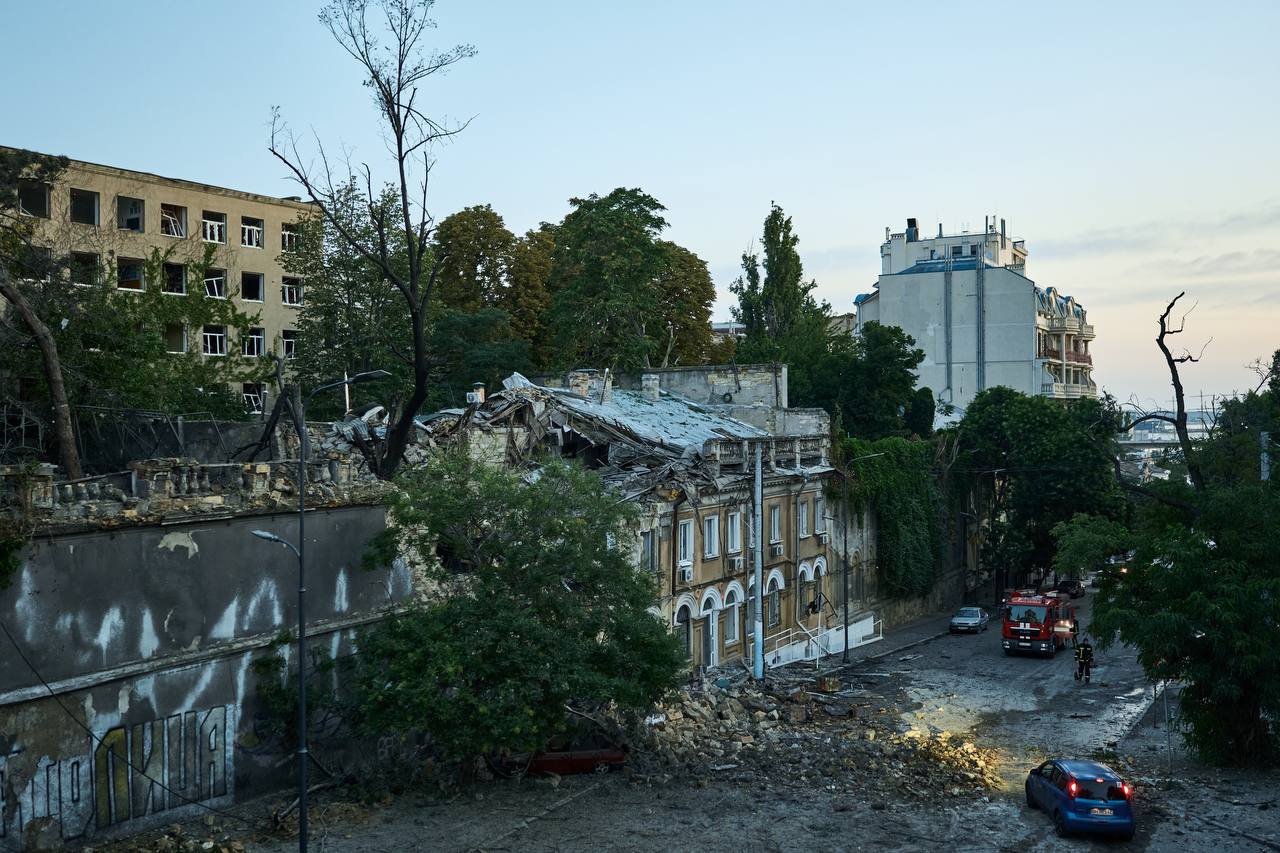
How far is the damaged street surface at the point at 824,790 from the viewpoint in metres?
24.2

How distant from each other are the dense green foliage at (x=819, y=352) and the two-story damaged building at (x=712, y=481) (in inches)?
513

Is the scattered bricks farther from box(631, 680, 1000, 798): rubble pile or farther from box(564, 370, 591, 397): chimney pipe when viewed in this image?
box(564, 370, 591, 397): chimney pipe

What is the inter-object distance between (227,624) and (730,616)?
21.5 m

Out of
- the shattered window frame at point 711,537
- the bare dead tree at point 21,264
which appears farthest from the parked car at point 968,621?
the bare dead tree at point 21,264

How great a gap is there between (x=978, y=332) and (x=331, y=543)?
72.2 meters

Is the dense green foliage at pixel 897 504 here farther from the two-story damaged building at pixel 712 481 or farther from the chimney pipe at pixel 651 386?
the chimney pipe at pixel 651 386

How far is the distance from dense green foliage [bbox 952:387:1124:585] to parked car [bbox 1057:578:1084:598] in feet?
10.3

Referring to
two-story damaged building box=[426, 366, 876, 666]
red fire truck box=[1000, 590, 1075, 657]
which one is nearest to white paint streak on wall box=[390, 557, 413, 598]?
two-story damaged building box=[426, 366, 876, 666]

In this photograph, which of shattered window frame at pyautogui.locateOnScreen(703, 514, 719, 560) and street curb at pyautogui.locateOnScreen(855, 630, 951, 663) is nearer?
shattered window frame at pyautogui.locateOnScreen(703, 514, 719, 560)

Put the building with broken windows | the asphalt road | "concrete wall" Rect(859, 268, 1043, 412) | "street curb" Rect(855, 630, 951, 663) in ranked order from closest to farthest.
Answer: the asphalt road
"street curb" Rect(855, 630, 951, 663)
the building with broken windows
"concrete wall" Rect(859, 268, 1043, 412)

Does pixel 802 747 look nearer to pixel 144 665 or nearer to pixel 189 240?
pixel 144 665

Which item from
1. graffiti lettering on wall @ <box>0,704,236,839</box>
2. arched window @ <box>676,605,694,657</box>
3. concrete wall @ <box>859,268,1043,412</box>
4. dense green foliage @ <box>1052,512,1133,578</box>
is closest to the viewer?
graffiti lettering on wall @ <box>0,704,236,839</box>

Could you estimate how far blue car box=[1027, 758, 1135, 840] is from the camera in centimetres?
2405

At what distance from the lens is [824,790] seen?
91.2 ft
